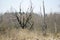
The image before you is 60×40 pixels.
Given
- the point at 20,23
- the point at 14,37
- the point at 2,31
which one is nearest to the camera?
the point at 14,37

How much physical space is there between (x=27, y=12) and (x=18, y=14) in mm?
1286

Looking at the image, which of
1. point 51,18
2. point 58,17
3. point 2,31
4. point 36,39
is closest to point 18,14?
point 2,31

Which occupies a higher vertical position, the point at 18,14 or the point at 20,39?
the point at 18,14

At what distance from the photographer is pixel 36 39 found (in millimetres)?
12539

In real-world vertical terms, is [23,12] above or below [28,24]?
above

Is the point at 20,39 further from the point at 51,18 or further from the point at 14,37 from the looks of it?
the point at 51,18

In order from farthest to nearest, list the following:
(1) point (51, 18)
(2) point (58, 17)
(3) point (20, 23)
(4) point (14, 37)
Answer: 1. (2) point (58, 17)
2. (1) point (51, 18)
3. (3) point (20, 23)
4. (4) point (14, 37)

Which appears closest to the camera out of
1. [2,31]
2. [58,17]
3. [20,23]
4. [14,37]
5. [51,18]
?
[14,37]

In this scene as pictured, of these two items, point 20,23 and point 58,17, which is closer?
point 20,23

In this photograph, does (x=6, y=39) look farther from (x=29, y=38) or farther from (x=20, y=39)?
(x=29, y=38)

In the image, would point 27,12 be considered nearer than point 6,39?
No

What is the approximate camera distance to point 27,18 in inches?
839

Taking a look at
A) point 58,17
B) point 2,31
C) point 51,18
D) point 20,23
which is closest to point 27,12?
point 20,23

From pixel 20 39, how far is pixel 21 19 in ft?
31.4
